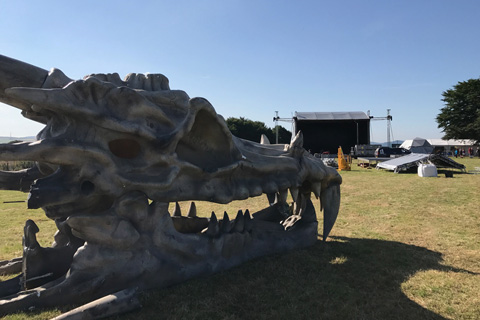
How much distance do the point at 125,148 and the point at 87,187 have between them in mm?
449

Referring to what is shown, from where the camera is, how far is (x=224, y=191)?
9.86ft

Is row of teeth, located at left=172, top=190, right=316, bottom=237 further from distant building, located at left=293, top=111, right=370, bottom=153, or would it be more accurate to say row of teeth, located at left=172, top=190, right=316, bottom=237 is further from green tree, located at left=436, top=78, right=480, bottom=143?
green tree, located at left=436, top=78, right=480, bottom=143

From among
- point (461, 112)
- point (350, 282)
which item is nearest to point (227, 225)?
point (350, 282)

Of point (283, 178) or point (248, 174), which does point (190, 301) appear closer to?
point (248, 174)

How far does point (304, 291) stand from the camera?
281 centimetres

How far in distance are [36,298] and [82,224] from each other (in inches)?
25.3

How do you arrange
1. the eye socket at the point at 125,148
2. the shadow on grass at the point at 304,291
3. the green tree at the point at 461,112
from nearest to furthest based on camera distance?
the shadow on grass at the point at 304,291 → the eye socket at the point at 125,148 → the green tree at the point at 461,112

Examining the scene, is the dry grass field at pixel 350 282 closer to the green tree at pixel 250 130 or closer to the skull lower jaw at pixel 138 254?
the skull lower jaw at pixel 138 254

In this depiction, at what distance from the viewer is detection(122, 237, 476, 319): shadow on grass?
97.0 inches

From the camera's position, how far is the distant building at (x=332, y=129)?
3166 cm

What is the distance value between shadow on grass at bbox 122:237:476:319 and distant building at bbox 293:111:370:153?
28.4 metres

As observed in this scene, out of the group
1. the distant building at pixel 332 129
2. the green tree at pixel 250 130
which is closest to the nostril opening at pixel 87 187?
the distant building at pixel 332 129

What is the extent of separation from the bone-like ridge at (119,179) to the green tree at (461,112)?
3810 centimetres

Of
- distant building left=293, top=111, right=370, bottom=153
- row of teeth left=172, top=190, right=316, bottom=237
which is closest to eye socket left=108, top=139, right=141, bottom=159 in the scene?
row of teeth left=172, top=190, right=316, bottom=237
